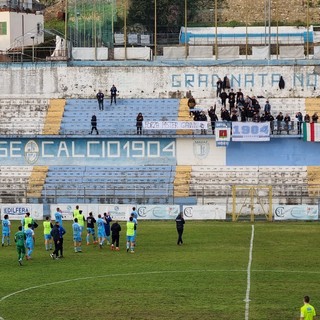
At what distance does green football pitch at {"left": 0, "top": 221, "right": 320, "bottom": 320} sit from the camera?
3828 centimetres

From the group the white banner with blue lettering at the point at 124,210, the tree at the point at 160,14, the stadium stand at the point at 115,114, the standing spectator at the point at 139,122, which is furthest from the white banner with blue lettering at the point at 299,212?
the tree at the point at 160,14

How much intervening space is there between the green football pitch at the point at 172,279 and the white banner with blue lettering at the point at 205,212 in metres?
7.54

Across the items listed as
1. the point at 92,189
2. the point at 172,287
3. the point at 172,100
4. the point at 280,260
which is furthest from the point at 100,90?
the point at 172,287

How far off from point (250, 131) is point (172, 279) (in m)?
36.6

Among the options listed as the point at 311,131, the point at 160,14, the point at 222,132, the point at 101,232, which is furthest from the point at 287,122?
the point at 160,14

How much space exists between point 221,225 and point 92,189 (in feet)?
37.1

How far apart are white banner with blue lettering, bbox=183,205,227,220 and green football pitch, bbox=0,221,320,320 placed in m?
7.54

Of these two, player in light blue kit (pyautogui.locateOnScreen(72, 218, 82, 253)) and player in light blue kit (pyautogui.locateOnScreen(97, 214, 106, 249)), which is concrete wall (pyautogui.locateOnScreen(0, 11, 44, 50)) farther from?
player in light blue kit (pyautogui.locateOnScreen(72, 218, 82, 253))

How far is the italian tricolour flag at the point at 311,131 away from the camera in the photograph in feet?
263

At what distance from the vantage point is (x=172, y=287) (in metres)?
43.2

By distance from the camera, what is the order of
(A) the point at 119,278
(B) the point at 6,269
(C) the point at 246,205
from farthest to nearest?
(C) the point at 246,205, (B) the point at 6,269, (A) the point at 119,278

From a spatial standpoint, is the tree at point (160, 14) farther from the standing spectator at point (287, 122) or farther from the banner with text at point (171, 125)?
the standing spectator at point (287, 122)

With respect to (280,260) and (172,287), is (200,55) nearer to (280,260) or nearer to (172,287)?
(280,260)

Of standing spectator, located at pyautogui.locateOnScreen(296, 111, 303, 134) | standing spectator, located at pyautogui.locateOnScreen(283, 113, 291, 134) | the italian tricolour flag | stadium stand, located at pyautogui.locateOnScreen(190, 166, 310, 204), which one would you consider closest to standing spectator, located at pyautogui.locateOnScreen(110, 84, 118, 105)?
stadium stand, located at pyautogui.locateOnScreen(190, 166, 310, 204)
